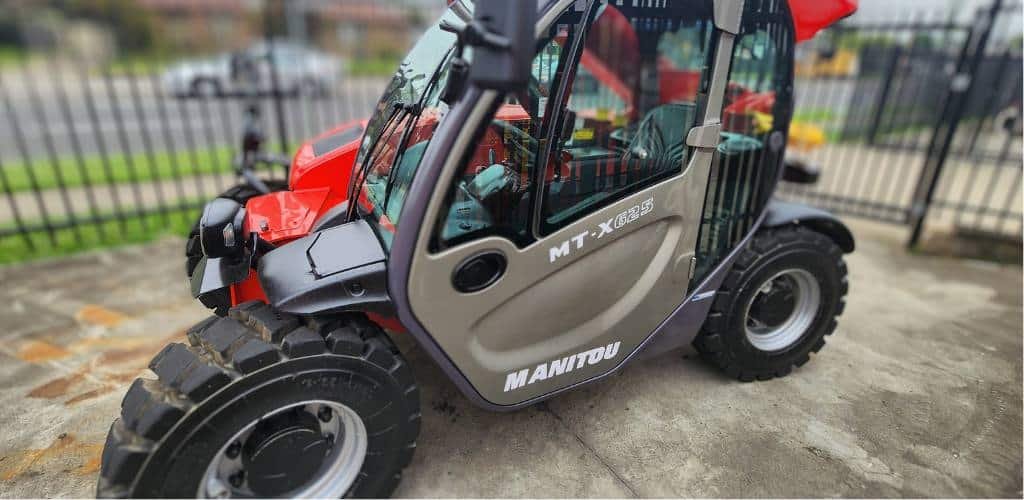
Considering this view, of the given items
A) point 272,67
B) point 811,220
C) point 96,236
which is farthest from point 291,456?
point 272,67

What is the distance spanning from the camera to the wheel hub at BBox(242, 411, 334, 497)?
6.18ft

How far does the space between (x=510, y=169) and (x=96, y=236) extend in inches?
189

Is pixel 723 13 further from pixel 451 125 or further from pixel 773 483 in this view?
pixel 773 483

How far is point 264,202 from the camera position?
2.64 metres

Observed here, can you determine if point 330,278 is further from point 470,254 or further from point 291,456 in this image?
point 291,456

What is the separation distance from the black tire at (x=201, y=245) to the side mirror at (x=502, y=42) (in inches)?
56.2

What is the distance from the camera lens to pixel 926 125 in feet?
30.3

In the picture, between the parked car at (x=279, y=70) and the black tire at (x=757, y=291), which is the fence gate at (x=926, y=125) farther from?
the parked car at (x=279, y=70)

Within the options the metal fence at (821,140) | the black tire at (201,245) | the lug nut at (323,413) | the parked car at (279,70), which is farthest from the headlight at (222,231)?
the parked car at (279,70)

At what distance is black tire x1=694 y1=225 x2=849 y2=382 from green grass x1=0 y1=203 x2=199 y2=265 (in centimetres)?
471

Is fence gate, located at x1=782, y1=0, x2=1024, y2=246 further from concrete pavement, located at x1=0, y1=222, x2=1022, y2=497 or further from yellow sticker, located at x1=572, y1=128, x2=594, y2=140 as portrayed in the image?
yellow sticker, located at x1=572, y1=128, x2=594, y2=140

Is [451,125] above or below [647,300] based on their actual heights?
above

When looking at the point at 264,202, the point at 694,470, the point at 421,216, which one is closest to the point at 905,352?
the point at 694,470

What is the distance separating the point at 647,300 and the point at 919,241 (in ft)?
13.9
